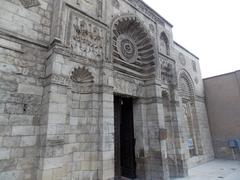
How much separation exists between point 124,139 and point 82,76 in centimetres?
320

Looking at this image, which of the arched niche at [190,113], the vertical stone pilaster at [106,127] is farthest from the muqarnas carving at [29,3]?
the arched niche at [190,113]

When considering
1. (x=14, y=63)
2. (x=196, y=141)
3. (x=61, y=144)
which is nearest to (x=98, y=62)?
(x=14, y=63)

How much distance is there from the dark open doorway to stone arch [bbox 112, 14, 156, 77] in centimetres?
140

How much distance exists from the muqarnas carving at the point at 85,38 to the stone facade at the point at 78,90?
1.2 inches

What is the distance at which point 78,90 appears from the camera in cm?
447

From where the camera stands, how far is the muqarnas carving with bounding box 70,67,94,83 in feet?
14.5

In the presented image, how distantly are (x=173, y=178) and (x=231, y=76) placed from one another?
26.6ft

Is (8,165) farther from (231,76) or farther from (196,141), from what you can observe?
(231,76)

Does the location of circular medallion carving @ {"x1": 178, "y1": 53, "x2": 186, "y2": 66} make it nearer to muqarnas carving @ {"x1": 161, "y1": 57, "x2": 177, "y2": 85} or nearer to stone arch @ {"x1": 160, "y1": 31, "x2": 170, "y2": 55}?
stone arch @ {"x1": 160, "y1": 31, "x2": 170, "y2": 55}

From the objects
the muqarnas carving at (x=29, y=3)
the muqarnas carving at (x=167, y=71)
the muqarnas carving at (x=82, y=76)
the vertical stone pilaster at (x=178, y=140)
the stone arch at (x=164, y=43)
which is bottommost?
the vertical stone pilaster at (x=178, y=140)

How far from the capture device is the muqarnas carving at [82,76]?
4410mm

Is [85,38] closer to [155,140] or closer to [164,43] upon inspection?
[155,140]

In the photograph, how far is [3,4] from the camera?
3.58 metres

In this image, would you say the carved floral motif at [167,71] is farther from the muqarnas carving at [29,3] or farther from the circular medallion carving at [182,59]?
the muqarnas carving at [29,3]
